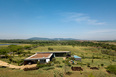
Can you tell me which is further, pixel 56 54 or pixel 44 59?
pixel 56 54

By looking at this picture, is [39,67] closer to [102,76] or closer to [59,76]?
[59,76]

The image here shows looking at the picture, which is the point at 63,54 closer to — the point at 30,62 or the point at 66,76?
the point at 30,62

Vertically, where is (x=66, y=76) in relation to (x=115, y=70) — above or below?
below

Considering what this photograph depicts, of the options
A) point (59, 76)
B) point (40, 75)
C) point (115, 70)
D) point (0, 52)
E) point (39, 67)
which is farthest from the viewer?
point (0, 52)

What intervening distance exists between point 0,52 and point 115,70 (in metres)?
50.2

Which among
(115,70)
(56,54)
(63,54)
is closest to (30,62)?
(56,54)

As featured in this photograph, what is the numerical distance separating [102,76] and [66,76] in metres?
8.42

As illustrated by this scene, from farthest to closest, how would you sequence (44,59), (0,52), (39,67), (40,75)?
(0,52), (44,59), (39,67), (40,75)

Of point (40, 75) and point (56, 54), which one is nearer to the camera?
point (40, 75)

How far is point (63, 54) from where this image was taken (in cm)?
3781

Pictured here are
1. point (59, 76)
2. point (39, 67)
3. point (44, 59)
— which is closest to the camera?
point (59, 76)

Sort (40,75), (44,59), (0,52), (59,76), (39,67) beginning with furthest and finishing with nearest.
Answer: (0,52) → (44,59) → (39,67) → (40,75) → (59,76)

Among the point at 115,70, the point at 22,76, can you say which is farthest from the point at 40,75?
the point at 115,70

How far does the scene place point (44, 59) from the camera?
86.4ft
